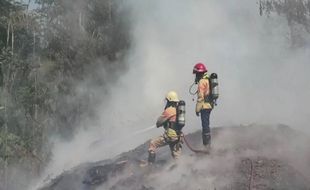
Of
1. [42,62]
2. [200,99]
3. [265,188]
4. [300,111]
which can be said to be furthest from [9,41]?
[265,188]

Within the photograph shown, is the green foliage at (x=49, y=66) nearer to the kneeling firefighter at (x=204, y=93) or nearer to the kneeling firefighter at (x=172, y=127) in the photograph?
the kneeling firefighter at (x=172, y=127)

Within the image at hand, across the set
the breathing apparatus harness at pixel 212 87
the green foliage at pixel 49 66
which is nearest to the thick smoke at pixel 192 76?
the green foliage at pixel 49 66

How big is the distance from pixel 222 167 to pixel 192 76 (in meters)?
12.7

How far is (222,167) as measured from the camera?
418 inches

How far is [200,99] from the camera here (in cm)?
1133

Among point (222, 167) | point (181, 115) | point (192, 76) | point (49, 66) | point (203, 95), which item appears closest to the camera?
point (222, 167)

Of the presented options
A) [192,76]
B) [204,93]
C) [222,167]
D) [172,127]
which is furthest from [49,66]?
[222,167]

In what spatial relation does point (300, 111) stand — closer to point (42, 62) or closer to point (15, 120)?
point (15, 120)

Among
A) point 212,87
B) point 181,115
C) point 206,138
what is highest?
point 212,87

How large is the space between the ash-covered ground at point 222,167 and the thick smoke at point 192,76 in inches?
150

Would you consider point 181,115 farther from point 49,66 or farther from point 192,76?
point 49,66

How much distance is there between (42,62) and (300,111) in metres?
17.0

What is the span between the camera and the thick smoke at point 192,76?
18.4m

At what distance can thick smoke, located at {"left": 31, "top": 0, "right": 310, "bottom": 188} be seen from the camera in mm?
18438
